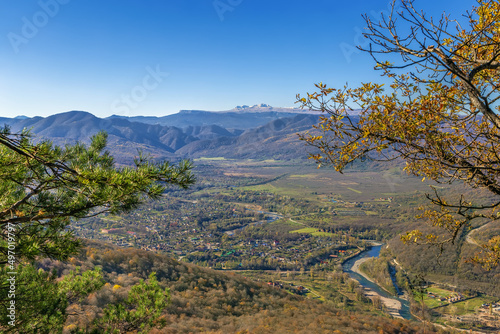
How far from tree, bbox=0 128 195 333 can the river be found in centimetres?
3883

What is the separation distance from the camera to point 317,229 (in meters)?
78.2

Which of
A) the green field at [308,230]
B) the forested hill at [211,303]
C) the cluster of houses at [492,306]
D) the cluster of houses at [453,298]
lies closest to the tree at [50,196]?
the forested hill at [211,303]

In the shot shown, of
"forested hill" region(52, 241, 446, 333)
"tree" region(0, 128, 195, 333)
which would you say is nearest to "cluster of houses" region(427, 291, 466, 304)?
"forested hill" region(52, 241, 446, 333)

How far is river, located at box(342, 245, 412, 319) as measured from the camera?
117 feet

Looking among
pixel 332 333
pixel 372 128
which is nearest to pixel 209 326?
pixel 332 333

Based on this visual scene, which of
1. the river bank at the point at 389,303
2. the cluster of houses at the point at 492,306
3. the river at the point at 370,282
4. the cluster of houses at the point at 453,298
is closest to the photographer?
the river bank at the point at 389,303

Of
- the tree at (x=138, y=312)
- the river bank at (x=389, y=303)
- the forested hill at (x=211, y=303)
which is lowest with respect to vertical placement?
the river bank at (x=389, y=303)

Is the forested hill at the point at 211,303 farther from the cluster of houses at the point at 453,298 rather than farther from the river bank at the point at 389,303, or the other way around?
the cluster of houses at the point at 453,298

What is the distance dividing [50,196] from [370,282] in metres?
50.4

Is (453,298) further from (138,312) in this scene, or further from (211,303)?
(138,312)

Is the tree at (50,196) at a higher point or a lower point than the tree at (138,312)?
higher

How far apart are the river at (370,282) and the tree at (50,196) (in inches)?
1529

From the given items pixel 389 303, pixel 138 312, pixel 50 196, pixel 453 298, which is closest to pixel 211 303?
pixel 138 312

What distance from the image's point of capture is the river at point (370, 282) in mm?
35619
